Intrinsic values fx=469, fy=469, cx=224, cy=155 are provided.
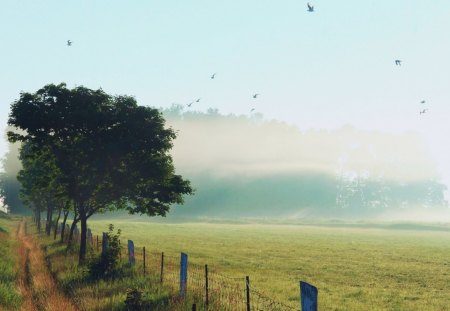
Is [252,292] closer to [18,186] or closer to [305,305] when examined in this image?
[305,305]

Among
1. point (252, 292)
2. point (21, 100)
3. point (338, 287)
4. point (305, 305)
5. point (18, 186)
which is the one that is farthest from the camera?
point (18, 186)

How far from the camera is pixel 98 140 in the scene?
3144 cm

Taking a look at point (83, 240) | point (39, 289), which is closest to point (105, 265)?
point (39, 289)

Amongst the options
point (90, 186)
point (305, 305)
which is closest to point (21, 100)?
point (90, 186)

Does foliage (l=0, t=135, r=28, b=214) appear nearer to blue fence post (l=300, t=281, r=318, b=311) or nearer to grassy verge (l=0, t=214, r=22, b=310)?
grassy verge (l=0, t=214, r=22, b=310)

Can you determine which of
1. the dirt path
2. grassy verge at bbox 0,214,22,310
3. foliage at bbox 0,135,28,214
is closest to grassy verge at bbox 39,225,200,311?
the dirt path

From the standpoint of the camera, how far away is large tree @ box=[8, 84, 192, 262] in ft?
101

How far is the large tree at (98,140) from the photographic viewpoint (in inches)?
1216

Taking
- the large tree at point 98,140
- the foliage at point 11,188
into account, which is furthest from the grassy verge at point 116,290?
the foliage at point 11,188

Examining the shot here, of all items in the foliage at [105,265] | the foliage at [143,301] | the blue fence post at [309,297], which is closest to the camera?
the blue fence post at [309,297]

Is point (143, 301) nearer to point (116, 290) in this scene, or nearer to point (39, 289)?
point (116, 290)

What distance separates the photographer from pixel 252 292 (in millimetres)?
22906

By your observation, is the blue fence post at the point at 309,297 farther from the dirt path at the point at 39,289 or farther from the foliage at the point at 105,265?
the foliage at the point at 105,265

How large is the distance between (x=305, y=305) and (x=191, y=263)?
91.9 ft
